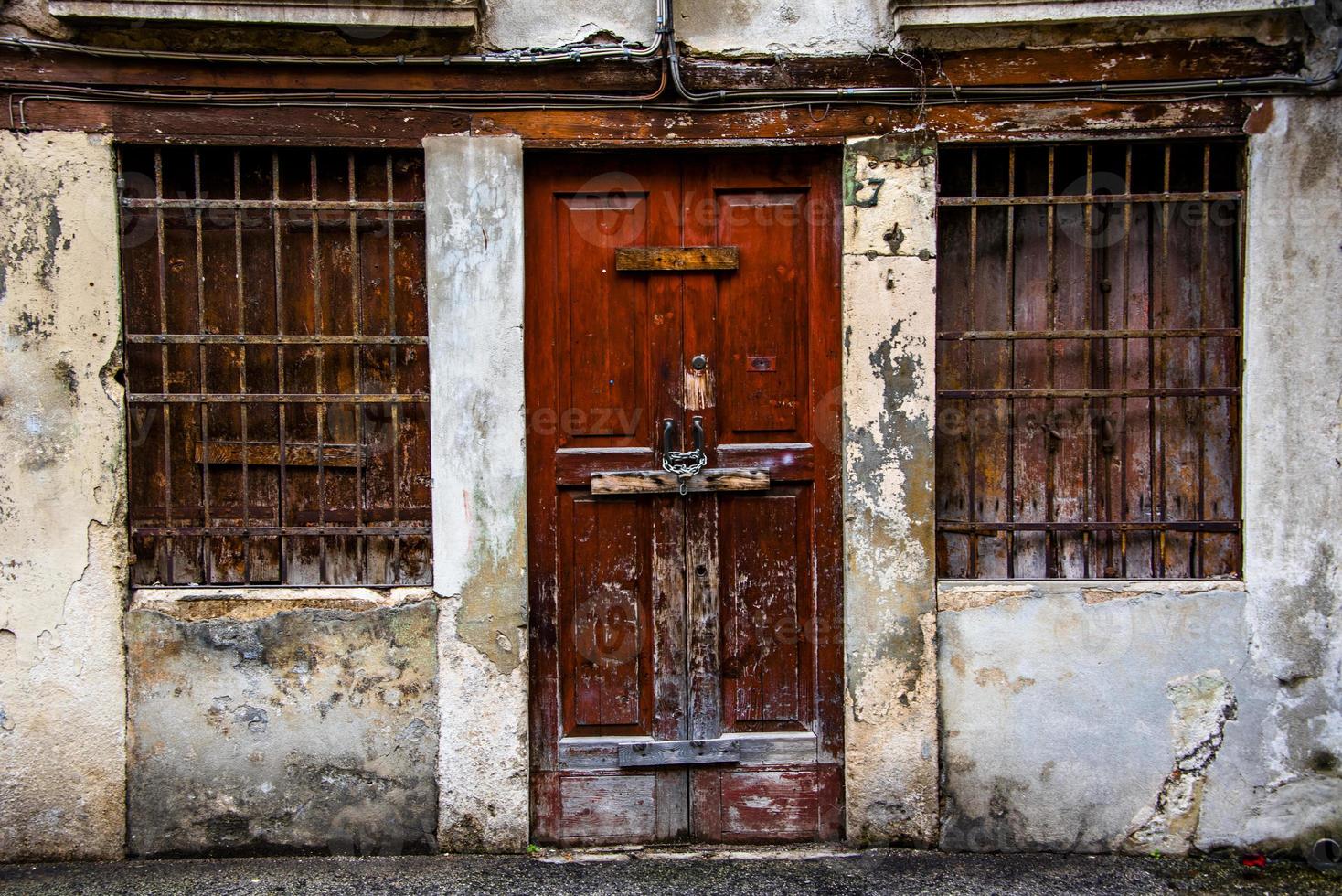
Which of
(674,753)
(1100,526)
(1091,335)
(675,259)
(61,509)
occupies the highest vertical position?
(675,259)

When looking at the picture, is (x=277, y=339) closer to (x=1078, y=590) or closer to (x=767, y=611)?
(x=767, y=611)

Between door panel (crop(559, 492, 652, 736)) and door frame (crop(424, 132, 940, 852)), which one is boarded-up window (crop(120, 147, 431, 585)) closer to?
door frame (crop(424, 132, 940, 852))

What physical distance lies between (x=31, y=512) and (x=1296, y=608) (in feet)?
15.2

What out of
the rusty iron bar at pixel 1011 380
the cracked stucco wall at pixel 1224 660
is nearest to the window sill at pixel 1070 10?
the cracked stucco wall at pixel 1224 660

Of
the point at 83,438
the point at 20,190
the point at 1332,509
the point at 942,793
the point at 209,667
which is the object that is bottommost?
the point at 942,793

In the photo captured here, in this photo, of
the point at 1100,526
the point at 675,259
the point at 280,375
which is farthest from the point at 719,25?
the point at 1100,526

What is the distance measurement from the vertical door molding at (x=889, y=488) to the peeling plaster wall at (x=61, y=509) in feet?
8.82

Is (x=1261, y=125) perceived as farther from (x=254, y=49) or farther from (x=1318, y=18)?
(x=254, y=49)

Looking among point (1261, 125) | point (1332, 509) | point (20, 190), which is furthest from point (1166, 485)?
point (20, 190)

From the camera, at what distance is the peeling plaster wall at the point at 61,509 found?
11.5 feet

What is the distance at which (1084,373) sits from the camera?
370cm

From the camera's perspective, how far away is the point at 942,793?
12.0 feet

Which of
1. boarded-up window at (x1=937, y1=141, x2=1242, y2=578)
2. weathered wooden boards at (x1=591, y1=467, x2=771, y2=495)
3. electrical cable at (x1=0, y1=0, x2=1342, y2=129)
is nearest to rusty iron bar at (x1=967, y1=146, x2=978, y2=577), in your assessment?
boarded-up window at (x1=937, y1=141, x2=1242, y2=578)

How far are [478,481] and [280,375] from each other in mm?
843
